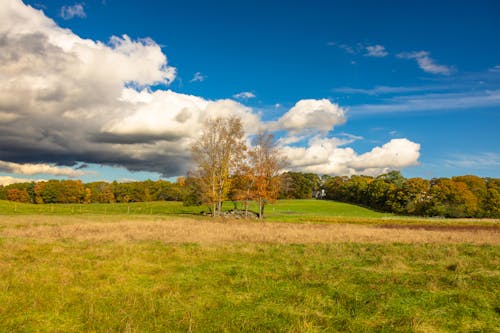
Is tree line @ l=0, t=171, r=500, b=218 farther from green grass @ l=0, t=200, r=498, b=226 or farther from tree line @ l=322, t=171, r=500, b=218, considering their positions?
green grass @ l=0, t=200, r=498, b=226

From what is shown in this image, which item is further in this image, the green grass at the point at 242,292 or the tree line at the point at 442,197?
the tree line at the point at 442,197

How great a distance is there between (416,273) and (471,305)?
3.31 metres

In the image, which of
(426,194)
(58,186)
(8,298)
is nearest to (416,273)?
(8,298)

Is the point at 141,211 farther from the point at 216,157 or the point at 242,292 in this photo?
the point at 242,292

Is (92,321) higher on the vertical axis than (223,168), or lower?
lower

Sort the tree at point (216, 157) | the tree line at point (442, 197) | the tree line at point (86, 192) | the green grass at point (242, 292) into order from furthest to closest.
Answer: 1. the tree line at point (86, 192)
2. the tree line at point (442, 197)
3. the tree at point (216, 157)
4. the green grass at point (242, 292)

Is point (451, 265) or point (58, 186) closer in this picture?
point (451, 265)

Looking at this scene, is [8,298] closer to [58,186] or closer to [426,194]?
[426,194]

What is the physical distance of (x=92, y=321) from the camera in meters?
7.53

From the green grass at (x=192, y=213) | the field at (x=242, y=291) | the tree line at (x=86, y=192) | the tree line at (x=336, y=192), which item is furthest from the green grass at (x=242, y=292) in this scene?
the tree line at (x=86, y=192)

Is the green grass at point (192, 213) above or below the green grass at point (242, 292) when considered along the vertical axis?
below

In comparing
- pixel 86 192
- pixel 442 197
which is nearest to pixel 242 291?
pixel 442 197

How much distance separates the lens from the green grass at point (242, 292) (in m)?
7.51

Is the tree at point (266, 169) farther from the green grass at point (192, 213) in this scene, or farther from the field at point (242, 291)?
the field at point (242, 291)
